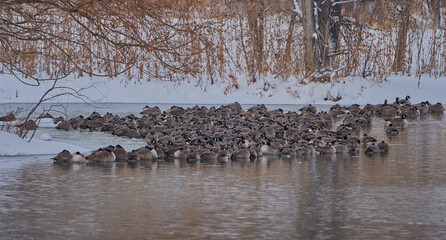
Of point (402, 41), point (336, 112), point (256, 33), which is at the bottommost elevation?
point (336, 112)

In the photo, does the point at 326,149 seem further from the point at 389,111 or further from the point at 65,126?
the point at 389,111

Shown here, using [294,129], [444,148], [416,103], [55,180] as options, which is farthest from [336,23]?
[55,180]

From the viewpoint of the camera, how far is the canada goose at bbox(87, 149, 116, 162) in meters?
14.3

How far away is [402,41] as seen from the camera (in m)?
31.5

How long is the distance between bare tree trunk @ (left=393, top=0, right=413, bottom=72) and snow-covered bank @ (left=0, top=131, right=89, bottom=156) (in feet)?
62.8

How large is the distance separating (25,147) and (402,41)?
20.4 m

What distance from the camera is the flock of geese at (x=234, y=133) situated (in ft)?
48.8

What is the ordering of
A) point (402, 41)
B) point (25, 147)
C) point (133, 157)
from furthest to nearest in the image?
point (402, 41)
point (25, 147)
point (133, 157)

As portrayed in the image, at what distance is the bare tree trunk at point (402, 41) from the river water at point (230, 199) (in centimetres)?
1680

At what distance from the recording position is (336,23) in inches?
1257

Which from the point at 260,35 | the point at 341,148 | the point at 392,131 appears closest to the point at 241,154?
the point at 341,148

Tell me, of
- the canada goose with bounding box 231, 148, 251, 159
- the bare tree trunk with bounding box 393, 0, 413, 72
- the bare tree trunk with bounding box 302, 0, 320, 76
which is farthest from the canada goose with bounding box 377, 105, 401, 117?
the canada goose with bounding box 231, 148, 251, 159

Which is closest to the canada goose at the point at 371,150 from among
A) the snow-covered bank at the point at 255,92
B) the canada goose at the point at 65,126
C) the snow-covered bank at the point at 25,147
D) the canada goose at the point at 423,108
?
the snow-covered bank at the point at 25,147

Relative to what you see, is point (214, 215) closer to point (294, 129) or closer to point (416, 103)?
point (294, 129)
